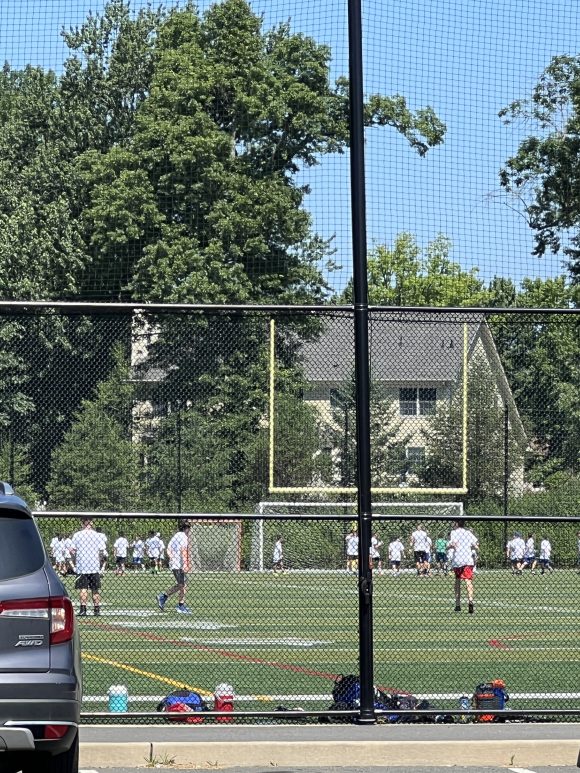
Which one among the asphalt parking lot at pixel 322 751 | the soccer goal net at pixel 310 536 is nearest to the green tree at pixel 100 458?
the soccer goal net at pixel 310 536

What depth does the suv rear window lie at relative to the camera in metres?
6.65

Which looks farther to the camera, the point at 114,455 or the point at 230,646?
the point at 230,646

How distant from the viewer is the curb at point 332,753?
899cm

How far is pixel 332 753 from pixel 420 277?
883 centimetres

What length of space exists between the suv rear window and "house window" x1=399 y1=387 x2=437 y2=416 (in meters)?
5.06

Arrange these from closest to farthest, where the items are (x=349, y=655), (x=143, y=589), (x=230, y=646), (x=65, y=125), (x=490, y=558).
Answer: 1. (x=143, y=589)
2. (x=490, y=558)
3. (x=349, y=655)
4. (x=230, y=646)
5. (x=65, y=125)

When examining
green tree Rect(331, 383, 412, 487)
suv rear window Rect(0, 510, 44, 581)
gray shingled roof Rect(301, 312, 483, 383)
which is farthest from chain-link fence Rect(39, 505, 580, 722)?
suv rear window Rect(0, 510, 44, 581)

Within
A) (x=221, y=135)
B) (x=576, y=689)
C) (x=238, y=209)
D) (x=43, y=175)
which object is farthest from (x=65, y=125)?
(x=576, y=689)

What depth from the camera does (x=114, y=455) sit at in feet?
36.4

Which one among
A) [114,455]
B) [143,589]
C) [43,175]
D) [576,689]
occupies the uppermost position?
[43,175]

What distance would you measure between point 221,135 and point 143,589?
534 inches

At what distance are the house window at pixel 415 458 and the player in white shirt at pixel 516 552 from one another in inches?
65.3

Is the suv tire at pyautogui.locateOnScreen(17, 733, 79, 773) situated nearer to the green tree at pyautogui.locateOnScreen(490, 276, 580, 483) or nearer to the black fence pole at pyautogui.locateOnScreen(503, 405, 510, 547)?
the black fence pole at pyautogui.locateOnScreen(503, 405, 510, 547)

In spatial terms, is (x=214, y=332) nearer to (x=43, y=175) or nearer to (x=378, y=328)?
(x=378, y=328)
